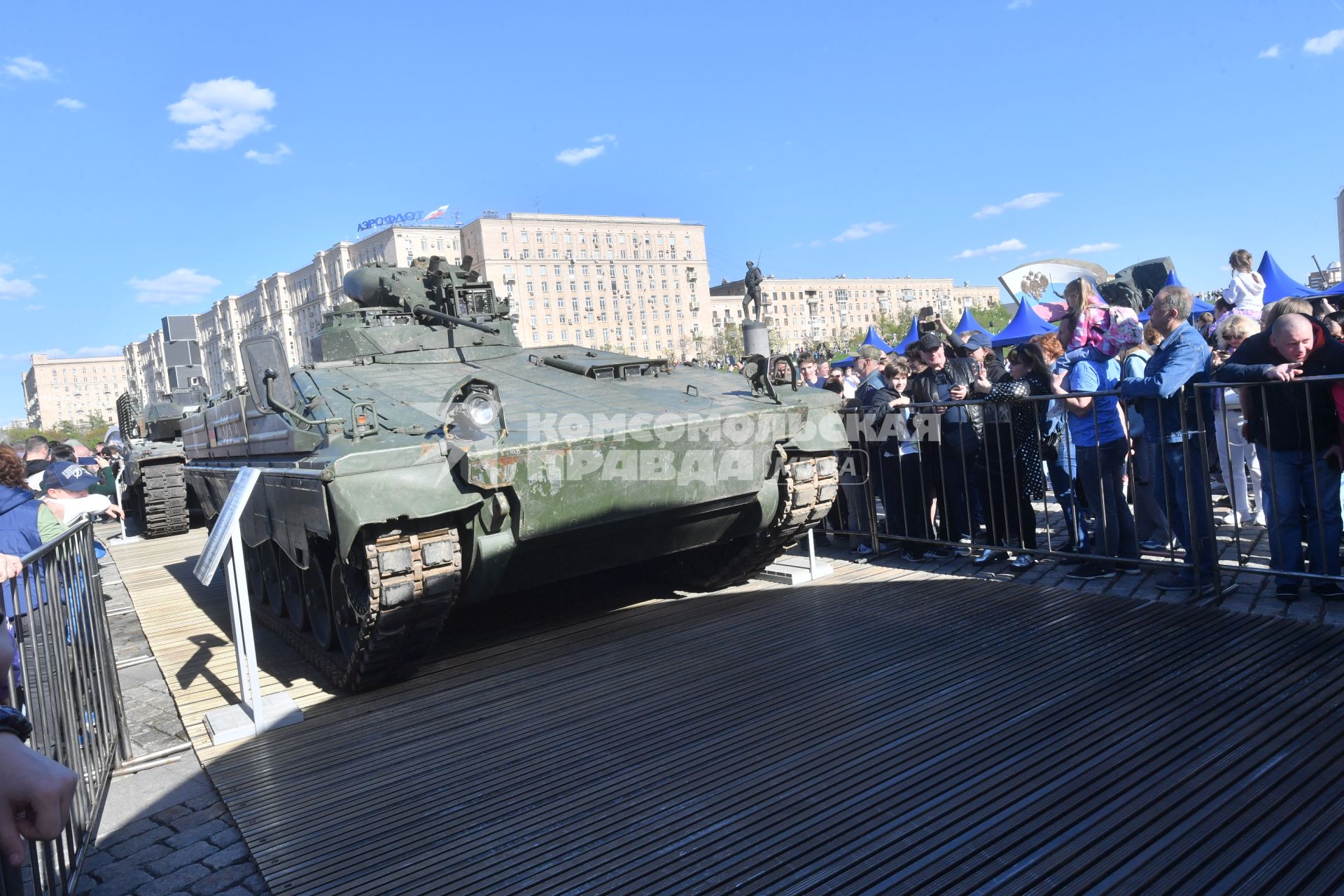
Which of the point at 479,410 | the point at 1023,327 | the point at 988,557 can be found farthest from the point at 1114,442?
the point at 1023,327

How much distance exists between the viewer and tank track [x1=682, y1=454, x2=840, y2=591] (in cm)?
600

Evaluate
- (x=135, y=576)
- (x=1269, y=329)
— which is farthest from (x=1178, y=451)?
(x=135, y=576)

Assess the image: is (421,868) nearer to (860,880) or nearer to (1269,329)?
(860,880)

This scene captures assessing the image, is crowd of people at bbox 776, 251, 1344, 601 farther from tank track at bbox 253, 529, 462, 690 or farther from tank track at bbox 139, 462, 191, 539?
tank track at bbox 139, 462, 191, 539

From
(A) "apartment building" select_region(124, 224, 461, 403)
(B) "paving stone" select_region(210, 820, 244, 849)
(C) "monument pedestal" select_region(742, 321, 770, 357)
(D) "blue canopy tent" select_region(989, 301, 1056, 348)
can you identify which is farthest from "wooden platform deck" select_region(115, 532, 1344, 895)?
(A) "apartment building" select_region(124, 224, 461, 403)

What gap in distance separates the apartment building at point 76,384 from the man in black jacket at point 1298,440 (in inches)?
5898

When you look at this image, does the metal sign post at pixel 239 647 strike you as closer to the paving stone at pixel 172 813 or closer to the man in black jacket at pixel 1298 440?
the paving stone at pixel 172 813

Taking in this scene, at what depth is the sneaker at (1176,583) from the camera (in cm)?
569

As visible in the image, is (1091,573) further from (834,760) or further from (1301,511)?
(834,760)

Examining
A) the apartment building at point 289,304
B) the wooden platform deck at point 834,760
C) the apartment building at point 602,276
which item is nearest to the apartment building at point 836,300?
the apartment building at point 602,276

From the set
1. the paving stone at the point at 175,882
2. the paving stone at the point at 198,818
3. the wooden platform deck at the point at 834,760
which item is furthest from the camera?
the paving stone at the point at 198,818

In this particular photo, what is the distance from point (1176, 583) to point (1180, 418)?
1.00 metres

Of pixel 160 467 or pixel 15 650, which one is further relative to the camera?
pixel 160 467

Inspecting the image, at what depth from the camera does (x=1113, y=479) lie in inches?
245
